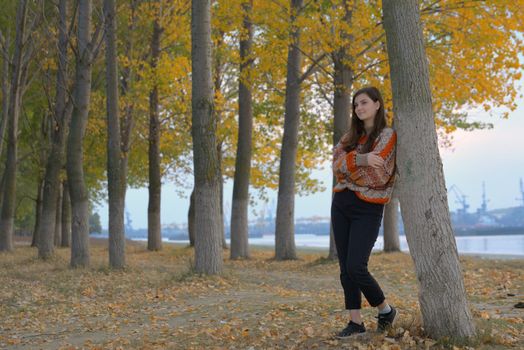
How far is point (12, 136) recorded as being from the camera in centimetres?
2270

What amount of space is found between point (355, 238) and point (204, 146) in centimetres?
694

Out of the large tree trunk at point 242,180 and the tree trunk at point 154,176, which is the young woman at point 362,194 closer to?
the large tree trunk at point 242,180

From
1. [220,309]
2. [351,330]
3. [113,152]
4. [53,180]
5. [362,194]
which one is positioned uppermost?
[113,152]

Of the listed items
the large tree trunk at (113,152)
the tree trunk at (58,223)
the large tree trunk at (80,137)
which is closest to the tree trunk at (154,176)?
the tree trunk at (58,223)

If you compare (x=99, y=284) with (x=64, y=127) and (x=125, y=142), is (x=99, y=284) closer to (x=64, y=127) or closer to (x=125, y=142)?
(x=64, y=127)

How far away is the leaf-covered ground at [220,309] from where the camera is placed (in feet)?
19.3

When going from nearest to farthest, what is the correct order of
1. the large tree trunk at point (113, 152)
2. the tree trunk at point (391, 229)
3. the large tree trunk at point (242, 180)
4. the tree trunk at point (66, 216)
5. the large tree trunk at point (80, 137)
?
the large tree trunk at point (113, 152), the large tree trunk at point (80, 137), the large tree trunk at point (242, 180), the tree trunk at point (391, 229), the tree trunk at point (66, 216)

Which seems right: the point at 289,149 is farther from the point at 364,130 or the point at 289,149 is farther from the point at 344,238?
the point at 344,238

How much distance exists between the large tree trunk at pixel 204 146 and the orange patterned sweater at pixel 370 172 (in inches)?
259

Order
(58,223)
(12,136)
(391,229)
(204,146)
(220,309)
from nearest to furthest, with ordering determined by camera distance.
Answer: (220,309) < (204,146) < (391,229) < (12,136) < (58,223)

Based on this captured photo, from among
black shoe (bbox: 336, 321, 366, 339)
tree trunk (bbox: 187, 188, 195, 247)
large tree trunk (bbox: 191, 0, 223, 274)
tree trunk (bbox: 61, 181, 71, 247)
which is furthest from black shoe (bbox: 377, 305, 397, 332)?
tree trunk (bbox: 61, 181, 71, 247)

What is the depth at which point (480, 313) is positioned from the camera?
260 inches

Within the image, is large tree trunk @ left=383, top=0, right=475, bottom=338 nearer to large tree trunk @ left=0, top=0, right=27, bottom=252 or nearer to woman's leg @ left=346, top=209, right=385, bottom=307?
A: woman's leg @ left=346, top=209, right=385, bottom=307

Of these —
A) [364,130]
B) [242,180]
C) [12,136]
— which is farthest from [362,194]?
[12,136]
